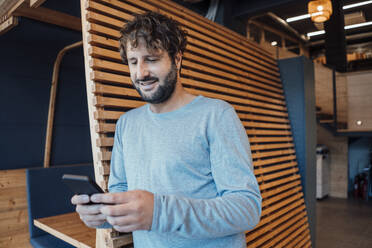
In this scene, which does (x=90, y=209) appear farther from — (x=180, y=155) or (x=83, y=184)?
(x=180, y=155)

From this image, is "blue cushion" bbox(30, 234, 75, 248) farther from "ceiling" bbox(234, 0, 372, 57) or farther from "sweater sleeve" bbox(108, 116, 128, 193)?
"ceiling" bbox(234, 0, 372, 57)

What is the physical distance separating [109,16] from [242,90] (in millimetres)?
1629

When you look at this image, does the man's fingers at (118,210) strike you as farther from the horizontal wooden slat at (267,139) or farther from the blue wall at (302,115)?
the blue wall at (302,115)

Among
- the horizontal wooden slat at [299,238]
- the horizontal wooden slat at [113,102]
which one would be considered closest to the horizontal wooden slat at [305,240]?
the horizontal wooden slat at [299,238]

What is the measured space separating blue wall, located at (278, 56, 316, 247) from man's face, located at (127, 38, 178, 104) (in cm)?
295

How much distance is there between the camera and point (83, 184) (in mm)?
998

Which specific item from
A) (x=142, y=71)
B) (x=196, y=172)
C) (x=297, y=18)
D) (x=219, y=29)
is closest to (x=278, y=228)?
(x=219, y=29)

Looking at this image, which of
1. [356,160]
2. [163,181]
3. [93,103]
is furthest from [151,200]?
[356,160]

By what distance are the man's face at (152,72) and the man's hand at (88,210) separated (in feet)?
1.59

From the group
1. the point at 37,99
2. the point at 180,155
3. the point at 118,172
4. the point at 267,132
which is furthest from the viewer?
the point at 37,99

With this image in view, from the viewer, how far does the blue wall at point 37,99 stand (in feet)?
12.6

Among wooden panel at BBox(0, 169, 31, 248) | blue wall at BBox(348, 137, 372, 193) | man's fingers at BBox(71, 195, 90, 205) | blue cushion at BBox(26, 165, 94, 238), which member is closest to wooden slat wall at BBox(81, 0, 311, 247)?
man's fingers at BBox(71, 195, 90, 205)

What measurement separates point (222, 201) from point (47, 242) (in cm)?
239

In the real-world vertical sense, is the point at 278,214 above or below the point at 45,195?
below
